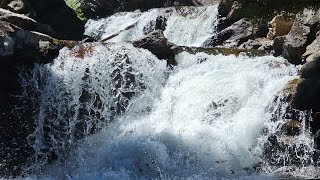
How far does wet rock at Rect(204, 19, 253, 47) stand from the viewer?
19062mm

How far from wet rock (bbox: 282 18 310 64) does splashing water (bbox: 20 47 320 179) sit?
0.52 meters

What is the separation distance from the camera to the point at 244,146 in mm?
11070

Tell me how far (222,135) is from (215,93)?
1.69 meters

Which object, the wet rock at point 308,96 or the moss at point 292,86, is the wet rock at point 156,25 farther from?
the wet rock at point 308,96

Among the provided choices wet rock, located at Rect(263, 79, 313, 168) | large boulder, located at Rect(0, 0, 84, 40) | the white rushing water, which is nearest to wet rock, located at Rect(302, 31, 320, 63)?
wet rock, located at Rect(263, 79, 313, 168)

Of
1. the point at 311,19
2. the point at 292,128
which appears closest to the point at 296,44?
the point at 311,19

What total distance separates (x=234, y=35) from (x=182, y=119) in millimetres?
8124

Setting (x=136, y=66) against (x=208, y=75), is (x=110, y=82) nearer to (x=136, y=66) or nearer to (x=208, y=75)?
(x=136, y=66)

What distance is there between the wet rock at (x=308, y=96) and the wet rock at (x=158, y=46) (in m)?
4.44

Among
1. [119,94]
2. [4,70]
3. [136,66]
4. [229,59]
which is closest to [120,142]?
[119,94]

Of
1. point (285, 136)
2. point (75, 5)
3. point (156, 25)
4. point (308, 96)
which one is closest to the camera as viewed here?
point (285, 136)

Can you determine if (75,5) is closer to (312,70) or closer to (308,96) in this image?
(312,70)

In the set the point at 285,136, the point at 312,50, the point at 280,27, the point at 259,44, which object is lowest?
the point at 285,136

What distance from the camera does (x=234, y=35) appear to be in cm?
1958
